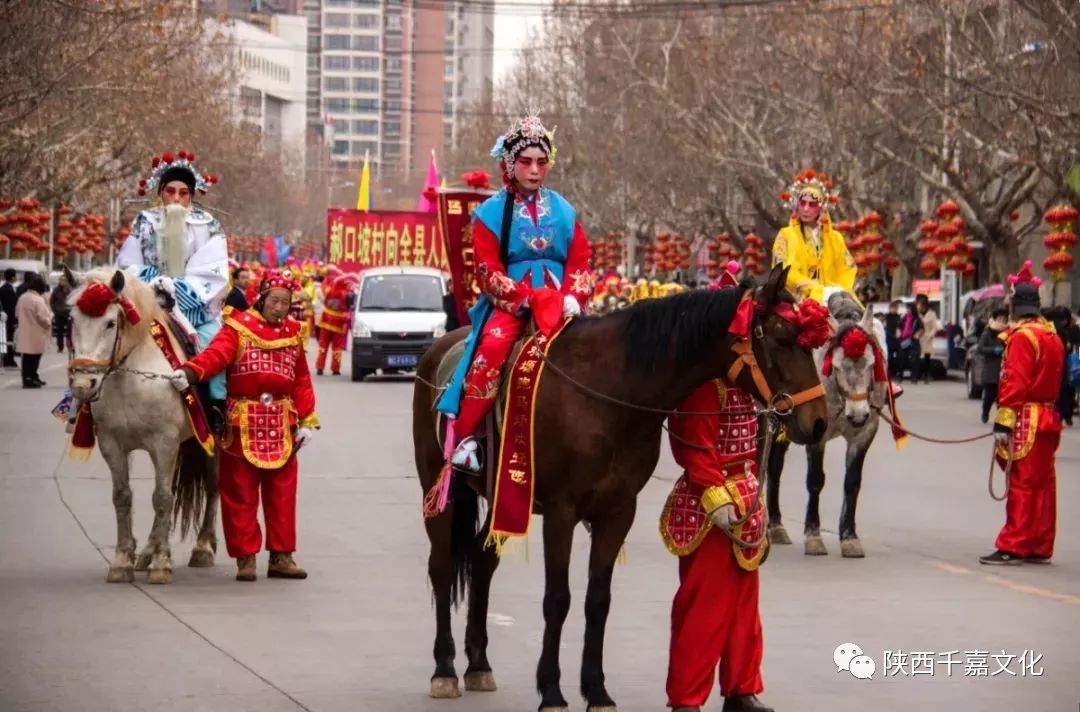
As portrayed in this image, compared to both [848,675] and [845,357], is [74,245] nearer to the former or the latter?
[845,357]

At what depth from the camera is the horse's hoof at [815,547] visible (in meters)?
13.6

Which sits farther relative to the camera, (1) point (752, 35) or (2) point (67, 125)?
(1) point (752, 35)

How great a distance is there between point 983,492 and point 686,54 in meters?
41.7

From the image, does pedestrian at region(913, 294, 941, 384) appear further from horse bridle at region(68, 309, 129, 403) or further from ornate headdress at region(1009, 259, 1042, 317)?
horse bridle at region(68, 309, 129, 403)

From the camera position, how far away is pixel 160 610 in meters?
11.1

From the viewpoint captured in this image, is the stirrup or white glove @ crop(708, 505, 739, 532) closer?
white glove @ crop(708, 505, 739, 532)

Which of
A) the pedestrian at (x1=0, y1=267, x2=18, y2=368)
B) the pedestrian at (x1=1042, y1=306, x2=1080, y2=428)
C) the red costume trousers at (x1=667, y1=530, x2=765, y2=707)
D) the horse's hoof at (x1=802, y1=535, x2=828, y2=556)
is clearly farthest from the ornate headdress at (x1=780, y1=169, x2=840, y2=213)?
the pedestrian at (x1=0, y1=267, x2=18, y2=368)

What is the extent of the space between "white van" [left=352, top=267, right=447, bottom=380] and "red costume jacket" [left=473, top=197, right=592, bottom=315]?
26436 mm

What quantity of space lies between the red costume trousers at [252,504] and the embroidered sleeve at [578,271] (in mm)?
3898

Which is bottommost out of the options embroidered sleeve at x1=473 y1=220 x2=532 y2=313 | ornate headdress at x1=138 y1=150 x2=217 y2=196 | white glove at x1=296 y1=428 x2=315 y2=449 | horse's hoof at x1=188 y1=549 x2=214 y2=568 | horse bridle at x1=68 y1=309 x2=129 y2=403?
horse's hoof at x1=188 y1=549 x2=214 y2=568

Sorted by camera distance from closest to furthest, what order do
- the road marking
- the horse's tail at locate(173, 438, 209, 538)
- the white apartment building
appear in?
the road marking
the horse's tail at locate(173, 438, 209, 538)
the white apartment building

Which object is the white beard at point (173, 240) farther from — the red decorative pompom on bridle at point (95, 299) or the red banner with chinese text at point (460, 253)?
the red banner with chinese text at point (460, 253)

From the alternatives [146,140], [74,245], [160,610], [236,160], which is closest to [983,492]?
[160,610]

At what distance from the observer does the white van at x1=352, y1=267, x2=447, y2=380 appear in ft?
118
